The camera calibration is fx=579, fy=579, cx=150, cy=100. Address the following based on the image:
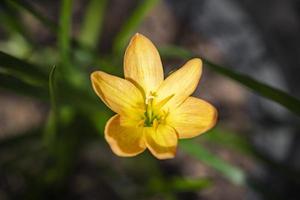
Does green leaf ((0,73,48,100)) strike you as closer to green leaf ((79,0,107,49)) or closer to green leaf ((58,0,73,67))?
green leaf ((58,0,73,67))

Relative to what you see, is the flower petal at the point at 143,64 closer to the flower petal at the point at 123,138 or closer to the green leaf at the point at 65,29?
the flower petal at the point at 123,138

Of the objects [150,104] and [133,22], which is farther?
[133,22]

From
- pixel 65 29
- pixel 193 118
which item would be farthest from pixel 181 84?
pixel 65 29

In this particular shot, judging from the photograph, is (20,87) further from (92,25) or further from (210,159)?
(92,25)

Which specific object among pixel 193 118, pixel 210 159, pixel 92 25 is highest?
pixel 193 118

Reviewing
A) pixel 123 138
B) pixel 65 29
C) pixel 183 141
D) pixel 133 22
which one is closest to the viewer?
pixel 123 138

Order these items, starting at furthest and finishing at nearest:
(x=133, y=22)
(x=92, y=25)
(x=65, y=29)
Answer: (x=92, y=25) → (x=133, y=22) → (x=65, y=29)

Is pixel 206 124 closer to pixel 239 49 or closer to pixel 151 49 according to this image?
pixel 151 49

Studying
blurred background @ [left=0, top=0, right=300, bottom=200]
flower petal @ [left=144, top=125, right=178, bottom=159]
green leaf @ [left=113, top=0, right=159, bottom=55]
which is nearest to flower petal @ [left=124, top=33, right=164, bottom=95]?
flower petal @ [left=144, top=125, right=178, bottom=159]
